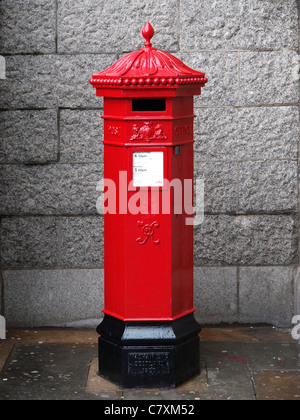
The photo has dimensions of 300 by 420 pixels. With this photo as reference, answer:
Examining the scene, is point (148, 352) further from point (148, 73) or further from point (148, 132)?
point (148, 73)

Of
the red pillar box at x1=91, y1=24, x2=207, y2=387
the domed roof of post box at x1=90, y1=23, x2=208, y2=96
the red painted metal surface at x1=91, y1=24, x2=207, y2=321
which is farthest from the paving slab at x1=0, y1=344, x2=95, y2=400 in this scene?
the domed roof of post box at x1=90, y1=23, x2=208, y2=96

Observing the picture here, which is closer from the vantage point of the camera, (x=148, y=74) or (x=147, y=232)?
(x=148, y=74)

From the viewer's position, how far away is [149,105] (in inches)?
Result: 200

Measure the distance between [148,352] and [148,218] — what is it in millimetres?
892

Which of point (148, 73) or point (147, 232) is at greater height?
point (148, 73)

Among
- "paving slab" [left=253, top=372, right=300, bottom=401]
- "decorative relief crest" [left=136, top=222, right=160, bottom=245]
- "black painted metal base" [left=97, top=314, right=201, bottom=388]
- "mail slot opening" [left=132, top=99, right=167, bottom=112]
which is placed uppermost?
"mail slot opening" [left=132, top=99, right=167, bottom=112]

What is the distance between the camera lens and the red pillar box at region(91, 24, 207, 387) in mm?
4641

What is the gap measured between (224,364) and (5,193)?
7.47 feet

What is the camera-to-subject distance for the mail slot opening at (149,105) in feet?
16.3

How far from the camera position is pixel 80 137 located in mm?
6137

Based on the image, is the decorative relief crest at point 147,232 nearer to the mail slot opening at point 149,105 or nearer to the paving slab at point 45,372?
the mail slot opening at point 149,105

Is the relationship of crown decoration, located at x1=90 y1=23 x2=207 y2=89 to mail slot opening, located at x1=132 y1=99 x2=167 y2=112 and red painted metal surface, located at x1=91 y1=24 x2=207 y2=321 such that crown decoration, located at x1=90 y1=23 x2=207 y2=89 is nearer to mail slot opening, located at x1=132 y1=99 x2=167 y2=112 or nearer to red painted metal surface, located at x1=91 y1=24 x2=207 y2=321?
red painted metal surface, located at x1=91 y1=24 x2=207 y2=321

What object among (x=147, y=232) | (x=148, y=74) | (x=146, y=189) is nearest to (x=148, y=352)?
(x=147, y=232)

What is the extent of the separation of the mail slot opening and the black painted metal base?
141 cm
